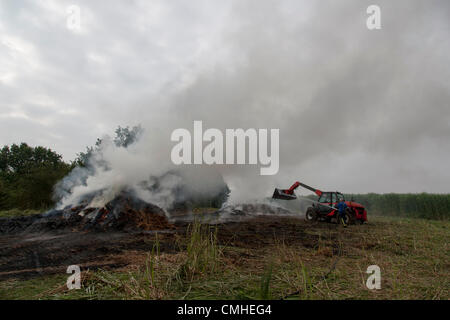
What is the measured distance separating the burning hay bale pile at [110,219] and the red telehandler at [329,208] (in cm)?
816

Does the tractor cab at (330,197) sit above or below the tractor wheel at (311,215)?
above

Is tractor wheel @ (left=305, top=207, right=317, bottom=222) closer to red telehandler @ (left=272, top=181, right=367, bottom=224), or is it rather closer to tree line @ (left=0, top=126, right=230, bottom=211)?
red telehandler @ (left=272, top=181, right=367, bottom=224)

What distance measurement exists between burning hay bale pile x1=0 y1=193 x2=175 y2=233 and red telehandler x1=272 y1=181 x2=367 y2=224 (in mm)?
8158

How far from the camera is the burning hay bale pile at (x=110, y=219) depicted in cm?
1183

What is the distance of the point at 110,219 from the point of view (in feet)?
39.4

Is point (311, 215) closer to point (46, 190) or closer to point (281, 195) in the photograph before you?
point (281, 195)

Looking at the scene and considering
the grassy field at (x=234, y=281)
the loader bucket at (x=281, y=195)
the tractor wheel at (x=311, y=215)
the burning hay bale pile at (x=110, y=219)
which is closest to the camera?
the grassy field at (x=234, y=281)

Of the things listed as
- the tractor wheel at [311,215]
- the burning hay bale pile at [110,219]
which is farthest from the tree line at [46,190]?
the tractor wheel at [311,215]

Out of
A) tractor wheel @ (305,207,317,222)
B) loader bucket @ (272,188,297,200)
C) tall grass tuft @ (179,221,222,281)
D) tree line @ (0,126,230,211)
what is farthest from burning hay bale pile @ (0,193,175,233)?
tractor wheel @ (305,207,317,222)

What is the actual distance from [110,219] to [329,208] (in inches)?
478

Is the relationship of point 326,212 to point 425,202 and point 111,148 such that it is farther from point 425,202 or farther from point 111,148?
point 425,202

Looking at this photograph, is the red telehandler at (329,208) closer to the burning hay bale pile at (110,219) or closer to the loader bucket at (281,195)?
the loader bucket at (281,195)

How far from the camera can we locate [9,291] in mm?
4090
